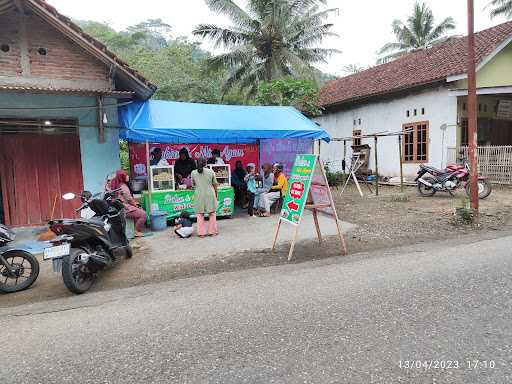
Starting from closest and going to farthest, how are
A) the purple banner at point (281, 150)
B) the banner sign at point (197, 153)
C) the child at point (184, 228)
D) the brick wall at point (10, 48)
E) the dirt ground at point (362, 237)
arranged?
the dirt ground at point (362, 237) → the brick wall at point (10, 48) → the child at point (184, 228) → the banner sign at point (197, 153) → the purple banner at point (281, 150)

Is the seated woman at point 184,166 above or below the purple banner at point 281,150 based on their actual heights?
below

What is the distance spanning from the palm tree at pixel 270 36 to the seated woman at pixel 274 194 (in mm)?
11447

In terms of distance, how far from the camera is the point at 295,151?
12.2 meters

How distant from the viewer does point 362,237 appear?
693cm

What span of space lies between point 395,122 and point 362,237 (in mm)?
11315

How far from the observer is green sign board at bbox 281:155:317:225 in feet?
18.5

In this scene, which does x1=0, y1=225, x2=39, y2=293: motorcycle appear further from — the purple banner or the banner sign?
the purple banner

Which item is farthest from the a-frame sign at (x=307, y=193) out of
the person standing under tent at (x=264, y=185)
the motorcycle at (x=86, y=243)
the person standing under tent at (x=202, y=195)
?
the person standing under tent at (x=264, y=185)

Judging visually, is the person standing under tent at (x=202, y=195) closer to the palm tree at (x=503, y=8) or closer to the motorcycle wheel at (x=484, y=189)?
the motorcycle wheel at (x=484, y=189)

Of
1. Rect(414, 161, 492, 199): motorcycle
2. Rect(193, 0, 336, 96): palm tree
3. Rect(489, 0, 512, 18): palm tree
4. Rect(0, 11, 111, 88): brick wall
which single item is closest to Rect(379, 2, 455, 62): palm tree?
Rect(489, 0, 512, 18): palm tree

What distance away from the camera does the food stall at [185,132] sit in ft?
26.7

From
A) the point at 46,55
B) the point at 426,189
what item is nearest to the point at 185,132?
the point at 46,55

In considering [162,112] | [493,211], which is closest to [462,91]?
[493,211]

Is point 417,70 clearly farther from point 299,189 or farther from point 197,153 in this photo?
point 299,189
